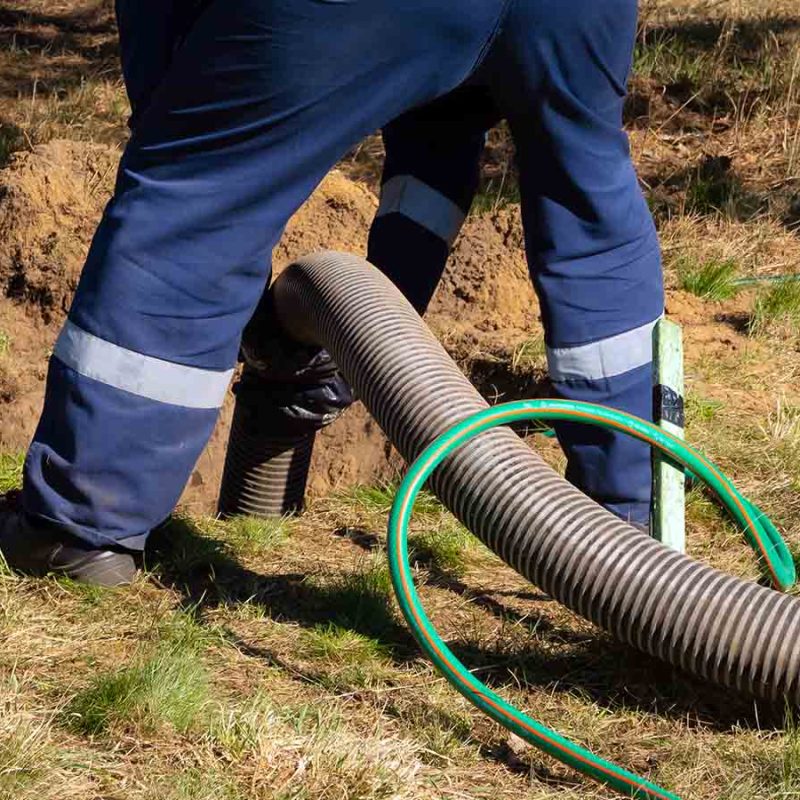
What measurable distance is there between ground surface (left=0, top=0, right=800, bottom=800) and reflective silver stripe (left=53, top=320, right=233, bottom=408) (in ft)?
1.64

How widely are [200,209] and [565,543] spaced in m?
1.03

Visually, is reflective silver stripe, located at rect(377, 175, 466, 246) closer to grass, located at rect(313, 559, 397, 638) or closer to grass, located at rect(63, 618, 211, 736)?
grass, located at rect(313, 559, 397, 638)

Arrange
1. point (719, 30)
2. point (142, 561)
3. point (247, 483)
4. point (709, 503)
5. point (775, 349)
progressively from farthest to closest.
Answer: point (719, 30) < point (775, 349) < point (247, 483) < point (709, 503) < point (142, 561)

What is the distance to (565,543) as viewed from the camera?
2699 millimetres

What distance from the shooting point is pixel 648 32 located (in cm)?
744

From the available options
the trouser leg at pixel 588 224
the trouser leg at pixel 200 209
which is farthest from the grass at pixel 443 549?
the trouser leg at pixel 200 209

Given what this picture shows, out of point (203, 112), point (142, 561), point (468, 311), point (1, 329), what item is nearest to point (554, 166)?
point (203, 112)

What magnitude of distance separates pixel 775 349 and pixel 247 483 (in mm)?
1984

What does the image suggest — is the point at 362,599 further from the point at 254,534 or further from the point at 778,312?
the point at 778,312

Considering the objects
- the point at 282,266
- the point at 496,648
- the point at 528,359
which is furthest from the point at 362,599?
the point at 282,266

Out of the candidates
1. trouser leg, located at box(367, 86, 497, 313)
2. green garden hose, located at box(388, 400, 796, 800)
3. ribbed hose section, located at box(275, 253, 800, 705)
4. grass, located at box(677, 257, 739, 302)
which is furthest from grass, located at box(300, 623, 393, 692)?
grass, located at box(677, 257, 739, 302)

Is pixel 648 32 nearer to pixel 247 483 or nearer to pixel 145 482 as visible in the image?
pixel 247 483

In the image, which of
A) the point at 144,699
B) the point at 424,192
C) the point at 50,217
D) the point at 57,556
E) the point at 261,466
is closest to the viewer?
the point at 144,699

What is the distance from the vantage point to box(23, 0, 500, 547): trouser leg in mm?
2766
